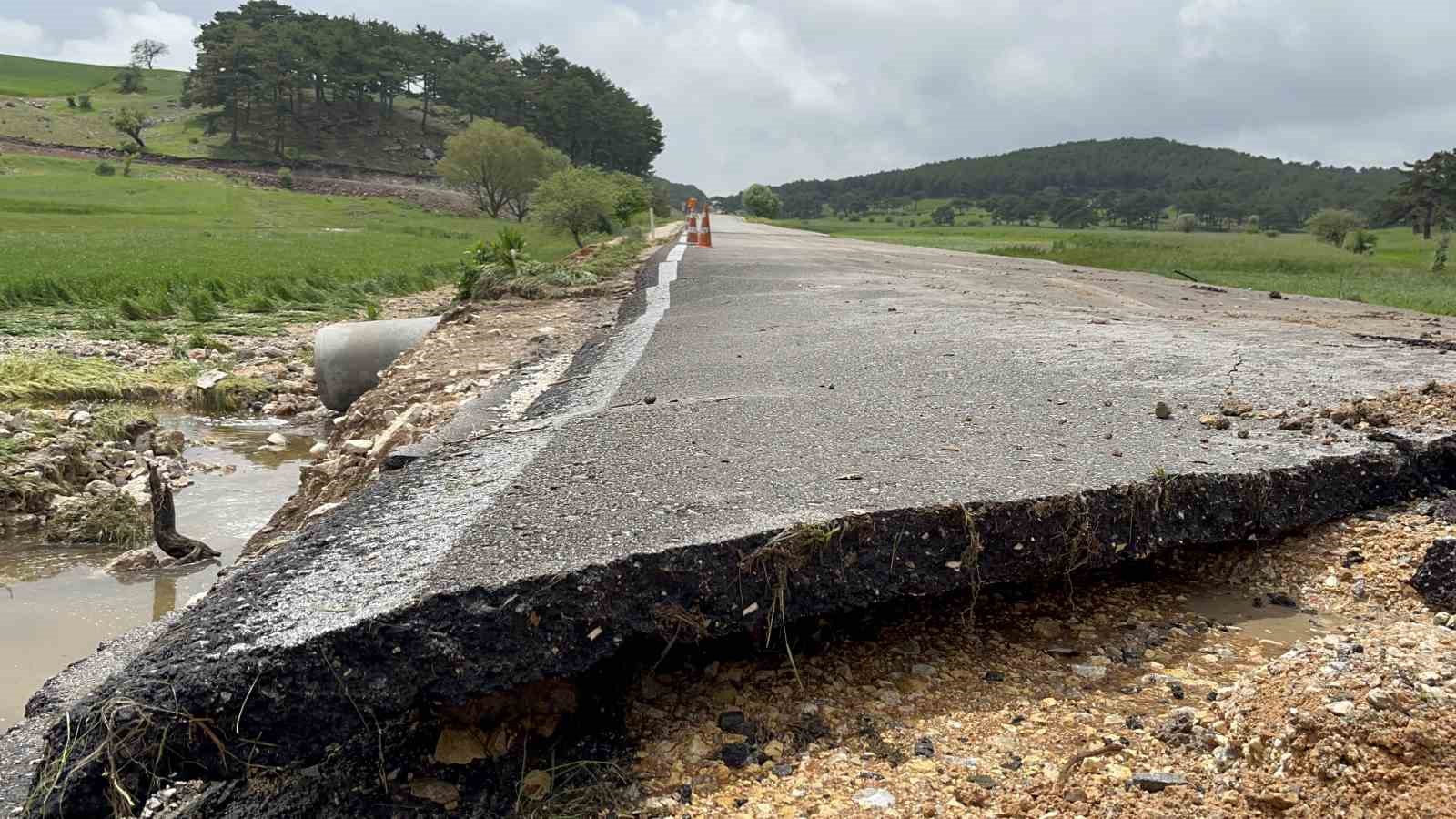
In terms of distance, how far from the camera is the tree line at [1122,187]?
3105 inches

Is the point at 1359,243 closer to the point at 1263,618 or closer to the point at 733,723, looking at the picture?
the point at 1263,618

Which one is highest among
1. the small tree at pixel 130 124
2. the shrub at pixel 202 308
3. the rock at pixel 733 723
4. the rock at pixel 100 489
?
the small tree at pixel 130 124

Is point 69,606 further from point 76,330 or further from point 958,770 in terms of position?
point 76,330

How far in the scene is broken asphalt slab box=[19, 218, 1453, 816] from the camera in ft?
6.46

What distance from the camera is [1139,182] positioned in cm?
11025

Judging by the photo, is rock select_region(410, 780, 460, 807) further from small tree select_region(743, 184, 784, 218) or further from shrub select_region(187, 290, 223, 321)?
small tree select_region(743, 184, 784, 218)

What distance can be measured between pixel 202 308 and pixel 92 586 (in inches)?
460

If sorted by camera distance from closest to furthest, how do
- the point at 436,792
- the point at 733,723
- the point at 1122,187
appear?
the point at 436,792 < the point at 733,723 < the point at 1122,187

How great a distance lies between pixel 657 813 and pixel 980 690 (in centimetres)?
89

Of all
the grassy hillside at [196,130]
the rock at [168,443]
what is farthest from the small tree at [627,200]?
the grassy hillside at [196,130]

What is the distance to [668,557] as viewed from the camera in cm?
231

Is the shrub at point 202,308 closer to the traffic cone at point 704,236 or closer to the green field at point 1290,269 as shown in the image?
the traffic cone at point 704,236

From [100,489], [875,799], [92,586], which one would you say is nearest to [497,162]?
[100,489]

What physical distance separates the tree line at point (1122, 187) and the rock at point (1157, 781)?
58.4 meters
